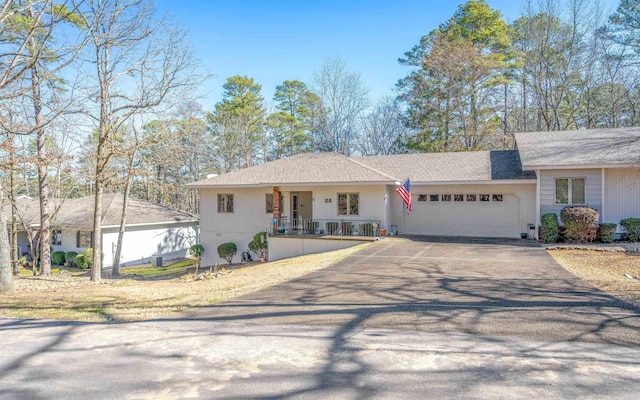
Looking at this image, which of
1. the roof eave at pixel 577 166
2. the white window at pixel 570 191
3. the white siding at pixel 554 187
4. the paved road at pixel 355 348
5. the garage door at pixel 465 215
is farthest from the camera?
the garage door at pixel 465 215

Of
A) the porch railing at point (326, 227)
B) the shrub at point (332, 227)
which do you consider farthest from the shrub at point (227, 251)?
the shrub at point (332, 227)

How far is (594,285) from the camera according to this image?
789 centimetres

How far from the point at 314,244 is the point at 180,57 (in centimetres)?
923

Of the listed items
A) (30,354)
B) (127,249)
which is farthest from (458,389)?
(127,249)

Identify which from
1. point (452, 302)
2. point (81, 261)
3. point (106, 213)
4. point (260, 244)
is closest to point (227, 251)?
point (260, 244)

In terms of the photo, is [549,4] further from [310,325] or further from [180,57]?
[310,325]

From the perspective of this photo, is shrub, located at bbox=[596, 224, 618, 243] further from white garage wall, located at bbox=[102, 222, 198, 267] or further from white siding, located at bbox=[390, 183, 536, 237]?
white garage wall, located at bbox=[102, 222, 198, 267]

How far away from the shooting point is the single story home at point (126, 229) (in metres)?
21.9

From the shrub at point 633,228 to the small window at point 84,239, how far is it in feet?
83.0

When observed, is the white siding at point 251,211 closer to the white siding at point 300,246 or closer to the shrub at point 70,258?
the white siding at point 300,246

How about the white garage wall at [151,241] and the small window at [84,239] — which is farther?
the small window at [84,239]

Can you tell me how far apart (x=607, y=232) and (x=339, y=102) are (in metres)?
24.9

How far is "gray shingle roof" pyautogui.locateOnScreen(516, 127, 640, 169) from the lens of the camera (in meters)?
14.8

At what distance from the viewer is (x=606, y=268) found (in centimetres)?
979
